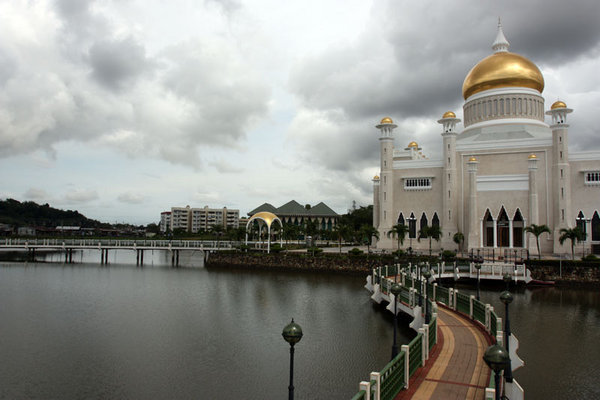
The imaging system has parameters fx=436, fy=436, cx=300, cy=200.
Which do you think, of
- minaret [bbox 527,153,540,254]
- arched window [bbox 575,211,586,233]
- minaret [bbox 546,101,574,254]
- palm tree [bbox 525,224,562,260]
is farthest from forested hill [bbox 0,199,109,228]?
arched window [bbox 575,211,586,233]

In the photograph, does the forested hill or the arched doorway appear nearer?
the arched doorway

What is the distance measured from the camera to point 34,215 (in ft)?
365

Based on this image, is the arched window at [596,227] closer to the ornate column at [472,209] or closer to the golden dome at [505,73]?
the ornate column at [472,209]

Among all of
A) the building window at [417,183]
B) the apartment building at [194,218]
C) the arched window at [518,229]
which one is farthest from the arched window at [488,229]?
the apartment building at [194,218]

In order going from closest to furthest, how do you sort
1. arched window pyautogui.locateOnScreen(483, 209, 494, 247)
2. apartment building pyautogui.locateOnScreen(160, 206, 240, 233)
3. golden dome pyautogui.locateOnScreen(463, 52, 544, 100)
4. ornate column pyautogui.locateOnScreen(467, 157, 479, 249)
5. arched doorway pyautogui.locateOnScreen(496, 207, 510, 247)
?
ornate column pyautogui.locateOnScreen(467, 157, 479, 249) < arched doorway pyautogui.locateOnScreen(496, 207, 510, 247) < arched window pyautogui.locateOnScreen(483, 209, 494, 247) < golden dome pyautogui.locateOnScreen(463, 52, 544, 100) < apartment building pyautogui.locateOnScreen(160, 206, 240, 233)

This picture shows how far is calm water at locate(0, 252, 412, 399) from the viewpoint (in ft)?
39.0

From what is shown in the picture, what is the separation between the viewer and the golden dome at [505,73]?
43.1 metres

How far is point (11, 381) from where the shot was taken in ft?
39.8

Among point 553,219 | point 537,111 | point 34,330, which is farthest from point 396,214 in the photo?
point 34,330

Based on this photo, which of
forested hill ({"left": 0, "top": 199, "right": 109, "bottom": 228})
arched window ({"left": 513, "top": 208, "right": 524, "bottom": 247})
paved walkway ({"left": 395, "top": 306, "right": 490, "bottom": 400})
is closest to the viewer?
paved walkway ({"left": 395, "top": 306, "right": 490, "bottom": 400})

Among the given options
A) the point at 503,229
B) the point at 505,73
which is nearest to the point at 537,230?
the point at 503,229

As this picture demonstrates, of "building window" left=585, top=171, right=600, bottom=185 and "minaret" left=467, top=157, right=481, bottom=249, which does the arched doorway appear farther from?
"building window" left=585, top=171, right=600, bottom=185

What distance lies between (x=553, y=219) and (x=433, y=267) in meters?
15.3

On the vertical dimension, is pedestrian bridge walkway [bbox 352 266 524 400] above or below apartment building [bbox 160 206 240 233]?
below
